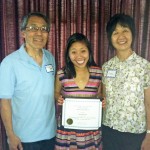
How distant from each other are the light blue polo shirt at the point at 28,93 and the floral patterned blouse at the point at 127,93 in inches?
17.8

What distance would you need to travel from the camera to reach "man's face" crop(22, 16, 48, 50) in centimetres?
180

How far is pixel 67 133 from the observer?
6.08 feet

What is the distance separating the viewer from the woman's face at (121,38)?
178cm

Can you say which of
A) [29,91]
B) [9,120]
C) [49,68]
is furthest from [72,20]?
[9,120]

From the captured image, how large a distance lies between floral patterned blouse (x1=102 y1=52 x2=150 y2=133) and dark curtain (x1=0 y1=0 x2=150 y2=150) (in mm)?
688

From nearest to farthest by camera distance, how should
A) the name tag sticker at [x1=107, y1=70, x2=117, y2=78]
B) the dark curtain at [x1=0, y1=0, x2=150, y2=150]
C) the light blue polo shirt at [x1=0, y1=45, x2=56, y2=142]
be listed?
the light blue polo shirt at [x1=0, y1=45, x2=56, y2=142]
the name tag sticker at [x1=107, y1=70, x2=117, y2=78]
the dark curtain at [x1=0, y1=0, x2=150, y2=150]

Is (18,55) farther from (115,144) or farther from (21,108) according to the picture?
(115,144)

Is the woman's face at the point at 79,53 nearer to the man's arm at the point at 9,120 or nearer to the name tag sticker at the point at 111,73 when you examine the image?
the name tag sticker at the point at 111,73

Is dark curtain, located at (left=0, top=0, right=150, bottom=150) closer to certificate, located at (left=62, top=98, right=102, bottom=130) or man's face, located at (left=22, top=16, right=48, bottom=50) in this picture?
man's face, located at (left=22, top=16, right=48, bottom=50)

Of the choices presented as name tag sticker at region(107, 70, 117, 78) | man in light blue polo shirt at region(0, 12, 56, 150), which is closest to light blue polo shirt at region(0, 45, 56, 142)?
man in light blue polo shirt at region(0, 12, 56, 150)

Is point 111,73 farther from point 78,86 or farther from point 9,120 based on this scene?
point 9,120

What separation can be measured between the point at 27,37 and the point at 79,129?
779 millimetres


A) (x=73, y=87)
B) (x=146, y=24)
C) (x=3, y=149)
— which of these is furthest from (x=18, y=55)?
(x=146, y=24)

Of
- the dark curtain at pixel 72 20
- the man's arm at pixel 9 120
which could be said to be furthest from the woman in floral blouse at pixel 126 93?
the man's arm at pixel 9 120
